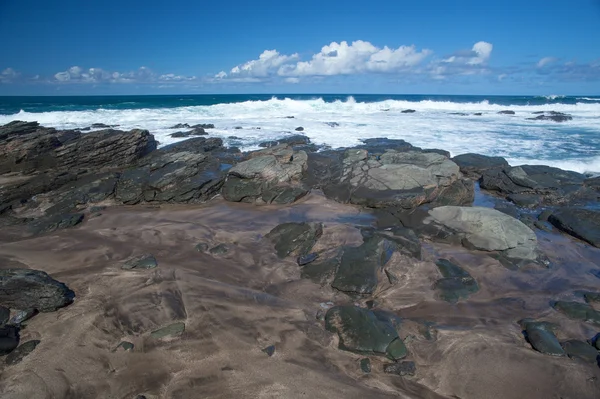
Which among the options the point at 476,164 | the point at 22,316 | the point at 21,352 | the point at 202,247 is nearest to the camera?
the point at 21,352

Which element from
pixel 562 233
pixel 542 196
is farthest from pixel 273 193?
pixel 542 196

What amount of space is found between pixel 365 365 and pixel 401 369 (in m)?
0.41

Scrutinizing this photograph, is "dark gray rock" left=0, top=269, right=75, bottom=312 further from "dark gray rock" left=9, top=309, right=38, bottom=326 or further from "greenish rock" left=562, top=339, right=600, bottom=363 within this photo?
"greenish rock" left=562, top=339, right=600, bottom=363

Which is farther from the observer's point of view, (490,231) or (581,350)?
(490,231)

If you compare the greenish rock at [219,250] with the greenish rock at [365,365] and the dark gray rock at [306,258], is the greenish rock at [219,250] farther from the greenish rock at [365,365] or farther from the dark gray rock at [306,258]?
the greenish rock at [365,365]

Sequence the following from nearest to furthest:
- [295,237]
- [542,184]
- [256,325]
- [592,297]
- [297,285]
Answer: [256,325], [592,297], [297,285], [295,237], [542,184]

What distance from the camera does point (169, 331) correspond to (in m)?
4.27

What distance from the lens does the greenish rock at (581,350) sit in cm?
412

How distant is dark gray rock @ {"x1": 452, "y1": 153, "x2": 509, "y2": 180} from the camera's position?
40.1 feet

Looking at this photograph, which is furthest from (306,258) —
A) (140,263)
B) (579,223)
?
(579,223)

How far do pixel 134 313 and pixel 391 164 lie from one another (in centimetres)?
804

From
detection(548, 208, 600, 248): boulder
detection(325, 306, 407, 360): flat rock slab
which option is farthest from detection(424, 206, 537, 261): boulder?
detection(325, 306, 407, 360): flat rock slab

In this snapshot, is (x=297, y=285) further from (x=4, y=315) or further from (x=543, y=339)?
(x=4, y=315)

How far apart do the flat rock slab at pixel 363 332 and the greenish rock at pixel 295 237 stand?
1.99 m
